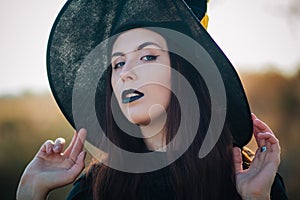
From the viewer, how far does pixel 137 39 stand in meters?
2.25

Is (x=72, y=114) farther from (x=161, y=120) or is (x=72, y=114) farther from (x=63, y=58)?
(x=161, y=120)

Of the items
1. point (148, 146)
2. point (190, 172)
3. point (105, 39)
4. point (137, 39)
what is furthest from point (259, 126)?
point (105, 39)

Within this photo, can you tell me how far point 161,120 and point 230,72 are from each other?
1.08ft

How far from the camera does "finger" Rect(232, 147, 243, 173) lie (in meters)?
2.21

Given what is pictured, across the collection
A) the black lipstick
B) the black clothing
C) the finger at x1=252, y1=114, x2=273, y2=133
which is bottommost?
the black clothing

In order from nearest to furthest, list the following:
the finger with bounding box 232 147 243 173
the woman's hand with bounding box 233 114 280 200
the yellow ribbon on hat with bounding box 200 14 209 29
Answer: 1. the woman's hand with bounding box 233 114 280 200
2. the finger with bounding box 232 147 243 173
3. the yellow ribbon on hat with bounding box 200 14 209 29

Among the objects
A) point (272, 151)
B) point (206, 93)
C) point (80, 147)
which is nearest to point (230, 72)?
point (206, 93)

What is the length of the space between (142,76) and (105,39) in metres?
0.31

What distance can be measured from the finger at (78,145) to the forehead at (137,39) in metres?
0.38

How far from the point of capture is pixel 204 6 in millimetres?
2354

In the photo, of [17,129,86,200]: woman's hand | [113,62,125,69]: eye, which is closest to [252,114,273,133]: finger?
[113,62,125,69]: eye

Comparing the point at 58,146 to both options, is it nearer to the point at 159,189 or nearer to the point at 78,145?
the point at 78,145

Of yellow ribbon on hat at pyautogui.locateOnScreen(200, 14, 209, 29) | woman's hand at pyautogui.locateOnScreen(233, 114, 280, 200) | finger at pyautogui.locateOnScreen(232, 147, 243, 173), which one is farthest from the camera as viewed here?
yellow ribbon on hat at pyautogui.locateOnScreen(200, 14, 209, 29)

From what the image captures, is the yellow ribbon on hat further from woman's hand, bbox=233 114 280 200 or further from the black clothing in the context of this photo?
the black clothing
